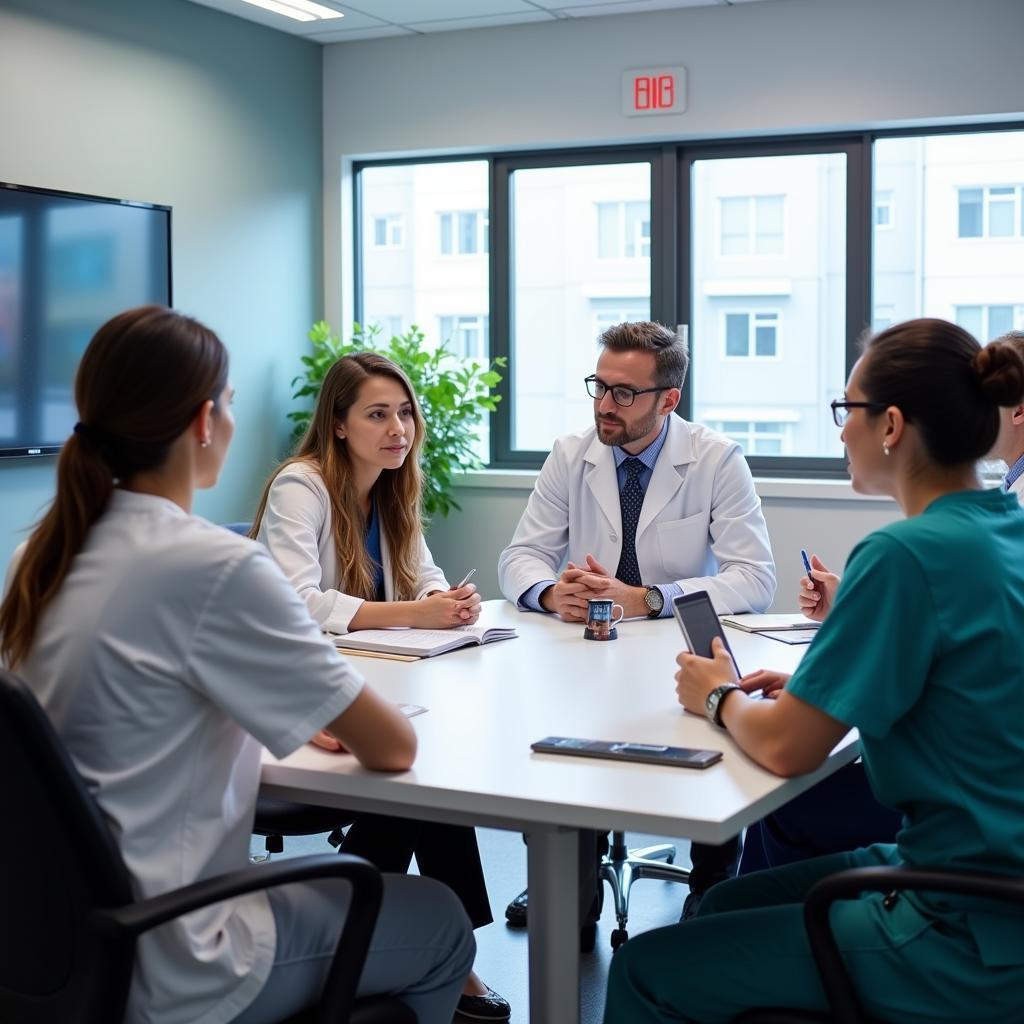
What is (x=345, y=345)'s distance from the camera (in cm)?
551

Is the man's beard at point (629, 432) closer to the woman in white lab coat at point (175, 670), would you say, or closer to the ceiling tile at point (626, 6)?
the woman in white lab coat at point (175, 670)

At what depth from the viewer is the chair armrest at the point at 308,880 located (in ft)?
4.42

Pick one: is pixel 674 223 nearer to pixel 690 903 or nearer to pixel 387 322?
pixel 387 322

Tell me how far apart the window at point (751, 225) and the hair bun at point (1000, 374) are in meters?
3.98

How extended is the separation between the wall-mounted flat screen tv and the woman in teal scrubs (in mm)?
3107

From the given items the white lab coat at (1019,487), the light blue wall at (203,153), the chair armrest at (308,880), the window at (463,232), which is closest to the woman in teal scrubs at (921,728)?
the chair armrest at (308,880)

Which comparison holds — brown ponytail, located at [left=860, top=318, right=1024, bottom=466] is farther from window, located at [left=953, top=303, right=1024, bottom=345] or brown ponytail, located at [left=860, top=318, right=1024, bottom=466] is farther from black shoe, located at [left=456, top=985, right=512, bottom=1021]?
window, located at [left=953, top=303, right=1024, bottom=345]

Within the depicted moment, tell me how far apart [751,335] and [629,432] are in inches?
99.0

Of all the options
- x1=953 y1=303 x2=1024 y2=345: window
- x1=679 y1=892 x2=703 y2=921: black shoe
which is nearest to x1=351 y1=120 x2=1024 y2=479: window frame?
x1=953 y1=303 x2=1024 y2=345: window

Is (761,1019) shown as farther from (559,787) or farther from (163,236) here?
(163,236)

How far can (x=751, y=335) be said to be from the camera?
216 inches

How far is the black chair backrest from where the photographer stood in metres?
1.31

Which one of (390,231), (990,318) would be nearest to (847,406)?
(990,318)

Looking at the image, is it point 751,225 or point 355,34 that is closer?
point 751,225
